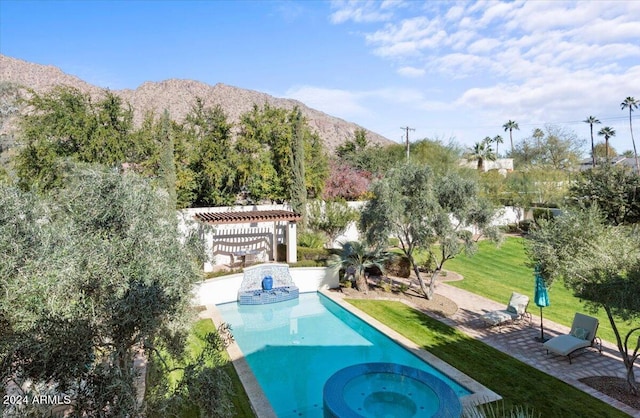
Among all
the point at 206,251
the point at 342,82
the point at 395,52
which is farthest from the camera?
the point at 342,82

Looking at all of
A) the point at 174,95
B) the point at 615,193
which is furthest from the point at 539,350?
the point at 174,95

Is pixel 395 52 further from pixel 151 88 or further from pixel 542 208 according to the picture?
pixel 151 88

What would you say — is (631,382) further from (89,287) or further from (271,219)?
(271,219)

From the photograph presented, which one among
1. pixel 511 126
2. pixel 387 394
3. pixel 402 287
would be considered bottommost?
pixel 387 394

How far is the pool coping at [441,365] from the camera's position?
9.48m

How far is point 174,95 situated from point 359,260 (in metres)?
75.5

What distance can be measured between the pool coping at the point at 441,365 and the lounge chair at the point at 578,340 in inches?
135

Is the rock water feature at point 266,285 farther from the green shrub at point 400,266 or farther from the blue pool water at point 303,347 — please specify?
the green shrub at point 400,266

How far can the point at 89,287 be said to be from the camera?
4.54 m

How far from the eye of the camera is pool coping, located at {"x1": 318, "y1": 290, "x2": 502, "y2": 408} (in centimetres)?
948

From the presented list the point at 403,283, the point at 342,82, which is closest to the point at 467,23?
the point at 403,283

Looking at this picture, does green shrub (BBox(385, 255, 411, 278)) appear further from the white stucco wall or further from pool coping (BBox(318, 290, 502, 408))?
pool coping (BBox(318, 290, 502, 408))

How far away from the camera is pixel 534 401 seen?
9.41 m

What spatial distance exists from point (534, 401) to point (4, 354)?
431 inches
